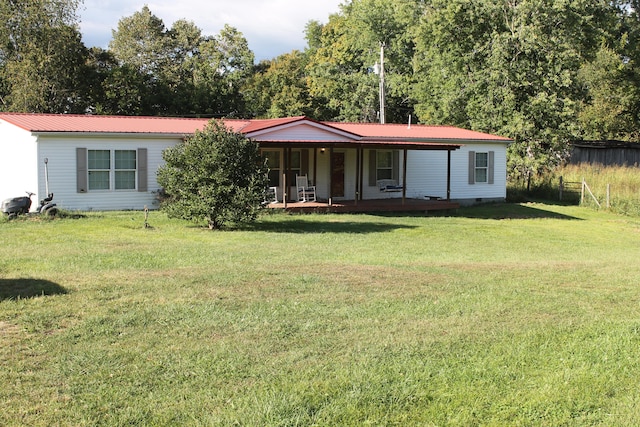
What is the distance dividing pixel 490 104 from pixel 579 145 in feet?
29.7

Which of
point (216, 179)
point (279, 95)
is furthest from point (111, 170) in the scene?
point (279, 95)

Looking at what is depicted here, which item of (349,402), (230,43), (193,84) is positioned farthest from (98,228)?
(230,43)

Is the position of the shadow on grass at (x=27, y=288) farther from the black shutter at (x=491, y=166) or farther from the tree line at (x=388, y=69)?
the tree line at (x=388, y=69)

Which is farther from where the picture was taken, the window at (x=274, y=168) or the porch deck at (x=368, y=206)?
the window at (x=274, y=168)

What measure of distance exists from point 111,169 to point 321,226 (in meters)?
6.86

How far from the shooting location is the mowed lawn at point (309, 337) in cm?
450

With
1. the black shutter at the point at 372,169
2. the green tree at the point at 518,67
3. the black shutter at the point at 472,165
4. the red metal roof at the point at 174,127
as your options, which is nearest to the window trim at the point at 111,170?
the red metal roof at the point at 174,127

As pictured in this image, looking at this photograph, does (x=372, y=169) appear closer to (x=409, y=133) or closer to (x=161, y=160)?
(x=409, y=133)

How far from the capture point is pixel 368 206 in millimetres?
20547

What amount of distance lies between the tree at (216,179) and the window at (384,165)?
908 cm

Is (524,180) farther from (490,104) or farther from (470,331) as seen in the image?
(470,331)

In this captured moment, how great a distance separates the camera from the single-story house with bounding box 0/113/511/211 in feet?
59.8

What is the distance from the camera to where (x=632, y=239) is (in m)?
16.8

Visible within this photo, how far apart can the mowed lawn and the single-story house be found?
22.3 ft
